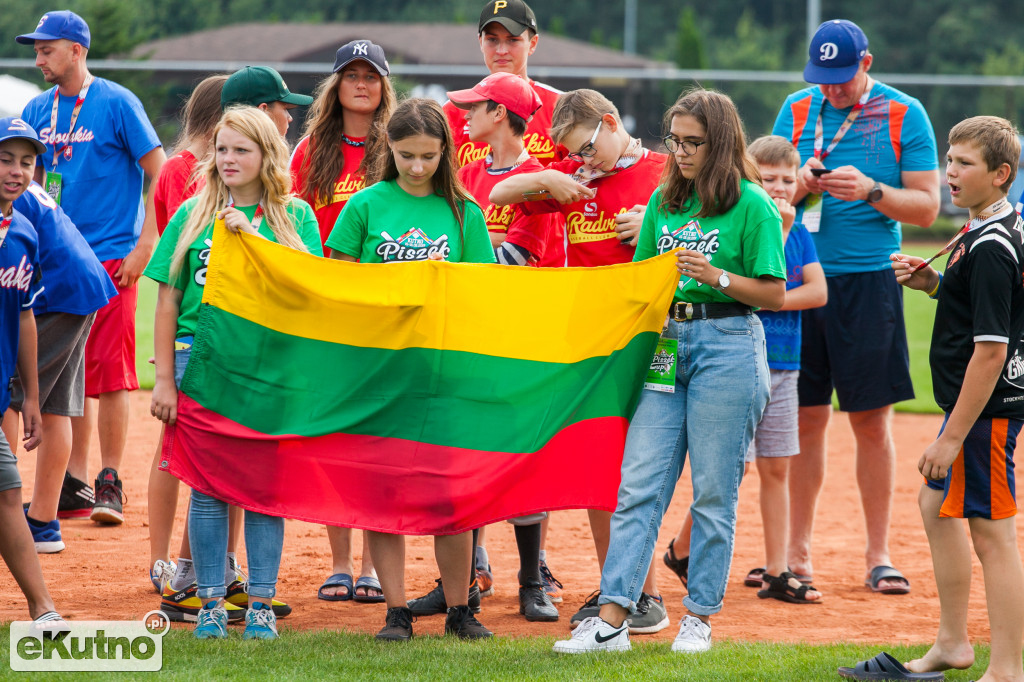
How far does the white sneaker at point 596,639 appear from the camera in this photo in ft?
14.5

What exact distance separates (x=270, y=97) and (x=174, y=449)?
186cm

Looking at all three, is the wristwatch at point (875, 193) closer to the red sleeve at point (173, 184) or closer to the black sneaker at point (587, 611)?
the black sneaker at point (587, 611)

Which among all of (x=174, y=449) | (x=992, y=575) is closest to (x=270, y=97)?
(x=174, y=449)

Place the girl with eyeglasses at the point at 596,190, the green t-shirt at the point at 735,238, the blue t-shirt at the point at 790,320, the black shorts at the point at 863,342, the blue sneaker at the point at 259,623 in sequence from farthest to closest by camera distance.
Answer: the black shorts at the point at 863,342
the blue t-shirt at the point at 790,320
the girl with eyeglasses at the point at 596,190
the blue sneaker at the point at 259,623
the green t-shirt at the point at 735,238

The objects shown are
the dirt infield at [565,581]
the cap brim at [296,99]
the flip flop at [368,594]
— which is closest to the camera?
the dirt infield at [565,581]

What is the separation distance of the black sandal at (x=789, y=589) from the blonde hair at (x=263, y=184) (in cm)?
298

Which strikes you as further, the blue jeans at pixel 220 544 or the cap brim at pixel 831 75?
the cap brim at pixel 831 75

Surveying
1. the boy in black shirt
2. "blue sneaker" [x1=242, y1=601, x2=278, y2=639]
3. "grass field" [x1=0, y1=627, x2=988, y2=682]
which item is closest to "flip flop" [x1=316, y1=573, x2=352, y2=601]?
"grass field" [x1=0, y1=627, x2=988, y2=682]

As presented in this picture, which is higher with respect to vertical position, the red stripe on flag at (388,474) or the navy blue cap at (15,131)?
the navy blue cap at (15,131)

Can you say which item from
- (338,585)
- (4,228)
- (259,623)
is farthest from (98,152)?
(259,623)

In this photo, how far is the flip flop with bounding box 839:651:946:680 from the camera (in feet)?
13.9

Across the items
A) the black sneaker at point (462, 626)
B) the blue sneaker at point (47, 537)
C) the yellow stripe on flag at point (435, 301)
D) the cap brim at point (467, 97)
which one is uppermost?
the cap brim at point (467, 97)

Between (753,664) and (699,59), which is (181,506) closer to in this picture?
(753,664)

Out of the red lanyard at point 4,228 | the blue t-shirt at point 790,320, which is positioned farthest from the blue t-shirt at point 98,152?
the blue t-shirt at point 790,320
